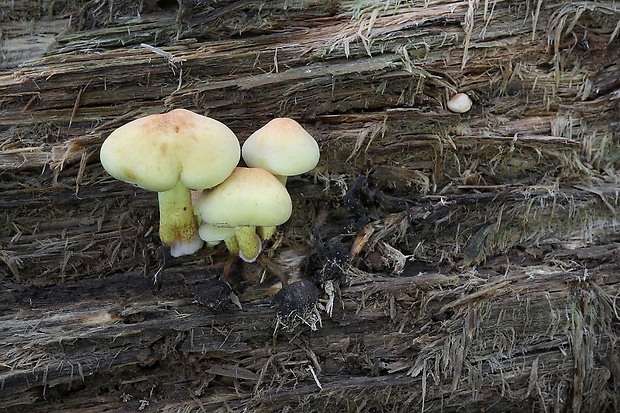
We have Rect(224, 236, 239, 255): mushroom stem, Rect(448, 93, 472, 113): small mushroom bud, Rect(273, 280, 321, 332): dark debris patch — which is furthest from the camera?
Rect(448, 93, 472, 113): small mushroom bud

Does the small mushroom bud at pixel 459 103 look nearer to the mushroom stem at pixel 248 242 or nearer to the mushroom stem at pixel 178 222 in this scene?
the mushroom stem at pixel 248 242

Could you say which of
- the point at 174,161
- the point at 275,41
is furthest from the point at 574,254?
the point at 174,161

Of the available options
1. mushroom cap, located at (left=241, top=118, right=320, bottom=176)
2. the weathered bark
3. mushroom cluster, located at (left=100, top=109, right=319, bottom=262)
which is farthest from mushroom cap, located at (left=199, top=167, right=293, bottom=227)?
the weathered bark

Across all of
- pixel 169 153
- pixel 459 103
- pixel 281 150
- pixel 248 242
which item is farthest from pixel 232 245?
pixel 459 103

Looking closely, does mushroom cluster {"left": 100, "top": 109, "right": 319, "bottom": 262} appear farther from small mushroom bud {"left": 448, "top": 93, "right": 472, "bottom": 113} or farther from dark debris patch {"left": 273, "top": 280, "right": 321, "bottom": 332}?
small mushroom bud {"left": 448, "top": 93, "right": 472, "bottom": 113}

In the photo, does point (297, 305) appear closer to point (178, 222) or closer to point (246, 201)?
point (246, 201)

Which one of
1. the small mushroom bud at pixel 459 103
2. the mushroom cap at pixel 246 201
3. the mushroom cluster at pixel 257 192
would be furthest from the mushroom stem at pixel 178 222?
the small mushroom bud at pixel 459 103

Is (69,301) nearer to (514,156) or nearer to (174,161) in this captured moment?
(174,161)
